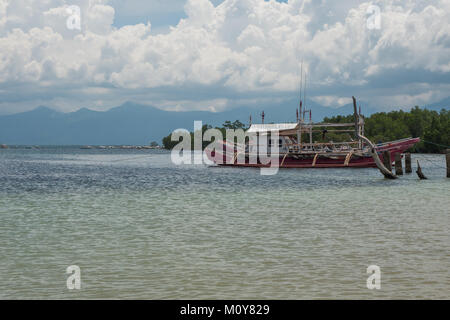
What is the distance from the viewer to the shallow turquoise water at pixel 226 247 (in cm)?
1080

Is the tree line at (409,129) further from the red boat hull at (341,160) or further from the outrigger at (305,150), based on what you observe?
the red boat hull at (341,160)

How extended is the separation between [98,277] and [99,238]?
515cm

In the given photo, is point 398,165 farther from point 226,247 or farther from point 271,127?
point 226,247

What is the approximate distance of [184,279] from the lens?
11.5 m

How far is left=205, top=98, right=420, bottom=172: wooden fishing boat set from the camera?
2195 inches

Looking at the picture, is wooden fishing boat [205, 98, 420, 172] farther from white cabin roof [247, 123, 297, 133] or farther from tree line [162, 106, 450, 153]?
tree line [162, 106, 450, 153]

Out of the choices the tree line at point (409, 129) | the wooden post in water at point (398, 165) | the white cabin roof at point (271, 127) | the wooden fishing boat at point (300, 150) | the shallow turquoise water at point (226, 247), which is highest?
the tree line at point (409, 129)

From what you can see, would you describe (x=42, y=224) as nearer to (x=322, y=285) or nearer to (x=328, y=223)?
(x=328, y=223)

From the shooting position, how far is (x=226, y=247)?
15133mm

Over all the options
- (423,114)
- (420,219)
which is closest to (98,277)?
(420,219)

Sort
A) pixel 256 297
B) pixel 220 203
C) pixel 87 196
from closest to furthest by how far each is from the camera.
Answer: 1. pixel 256 297
2. pixel 220 203
3. pixel 87 196

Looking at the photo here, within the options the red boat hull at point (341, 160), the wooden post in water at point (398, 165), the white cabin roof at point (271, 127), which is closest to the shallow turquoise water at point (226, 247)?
the wooden post in water at point (398, 165)

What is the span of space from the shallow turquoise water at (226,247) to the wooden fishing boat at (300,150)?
27.3 metres

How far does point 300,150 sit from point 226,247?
44470mm
